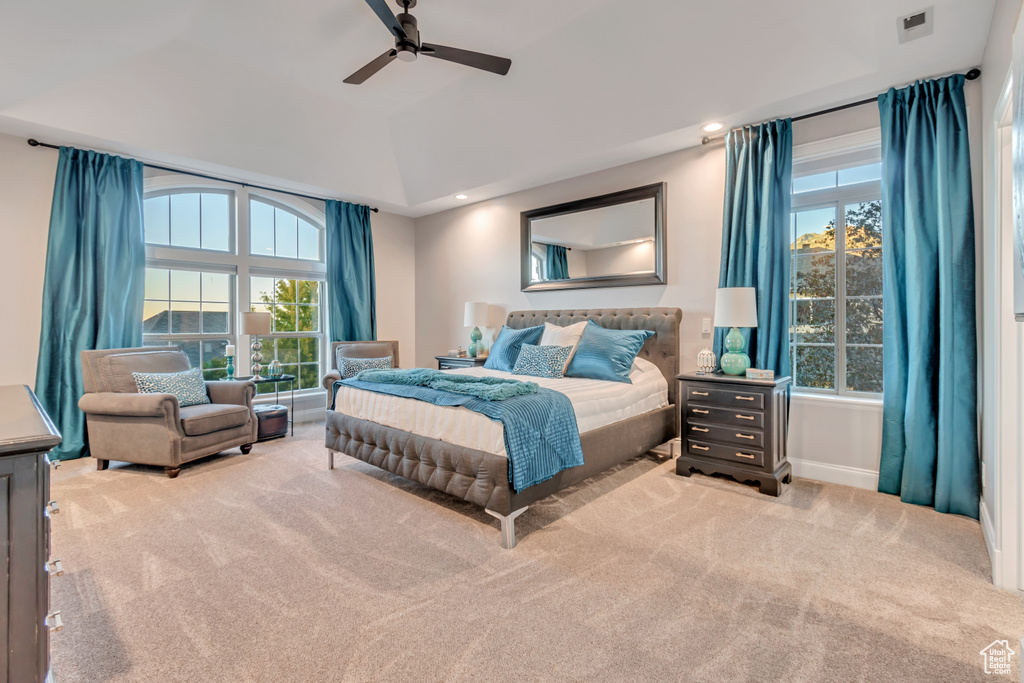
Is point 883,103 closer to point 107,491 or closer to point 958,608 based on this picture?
point 958,608

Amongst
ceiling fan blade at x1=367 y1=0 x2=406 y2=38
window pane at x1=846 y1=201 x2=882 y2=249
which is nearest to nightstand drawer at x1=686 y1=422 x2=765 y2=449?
window pane at x1=846 y1=201 x2=882 y2=249

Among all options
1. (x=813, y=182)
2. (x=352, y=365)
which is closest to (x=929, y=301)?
(x=813, y=182)

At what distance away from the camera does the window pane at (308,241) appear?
574cm

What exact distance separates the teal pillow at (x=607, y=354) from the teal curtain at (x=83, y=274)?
13.4 ft

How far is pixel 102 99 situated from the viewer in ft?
11.7

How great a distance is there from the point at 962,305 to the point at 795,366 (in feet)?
3.64

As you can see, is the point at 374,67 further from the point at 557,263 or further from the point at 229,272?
the point at 229,272

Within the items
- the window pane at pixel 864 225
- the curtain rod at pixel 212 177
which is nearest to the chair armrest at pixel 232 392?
the curtain rod at pixel 212 177

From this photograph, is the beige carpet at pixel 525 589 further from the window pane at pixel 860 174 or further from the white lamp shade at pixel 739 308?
the window pane at pixel 860 174

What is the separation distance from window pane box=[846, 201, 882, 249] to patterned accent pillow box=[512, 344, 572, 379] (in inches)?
88.1

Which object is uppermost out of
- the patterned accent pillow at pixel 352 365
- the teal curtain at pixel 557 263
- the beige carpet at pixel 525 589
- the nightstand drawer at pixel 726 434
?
the teal curtain at pixel 557 263

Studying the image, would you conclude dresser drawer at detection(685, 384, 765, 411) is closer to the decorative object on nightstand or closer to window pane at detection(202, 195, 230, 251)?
the decorative object on nightstand

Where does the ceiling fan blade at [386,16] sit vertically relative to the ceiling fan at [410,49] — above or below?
below

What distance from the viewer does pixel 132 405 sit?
3.52m
